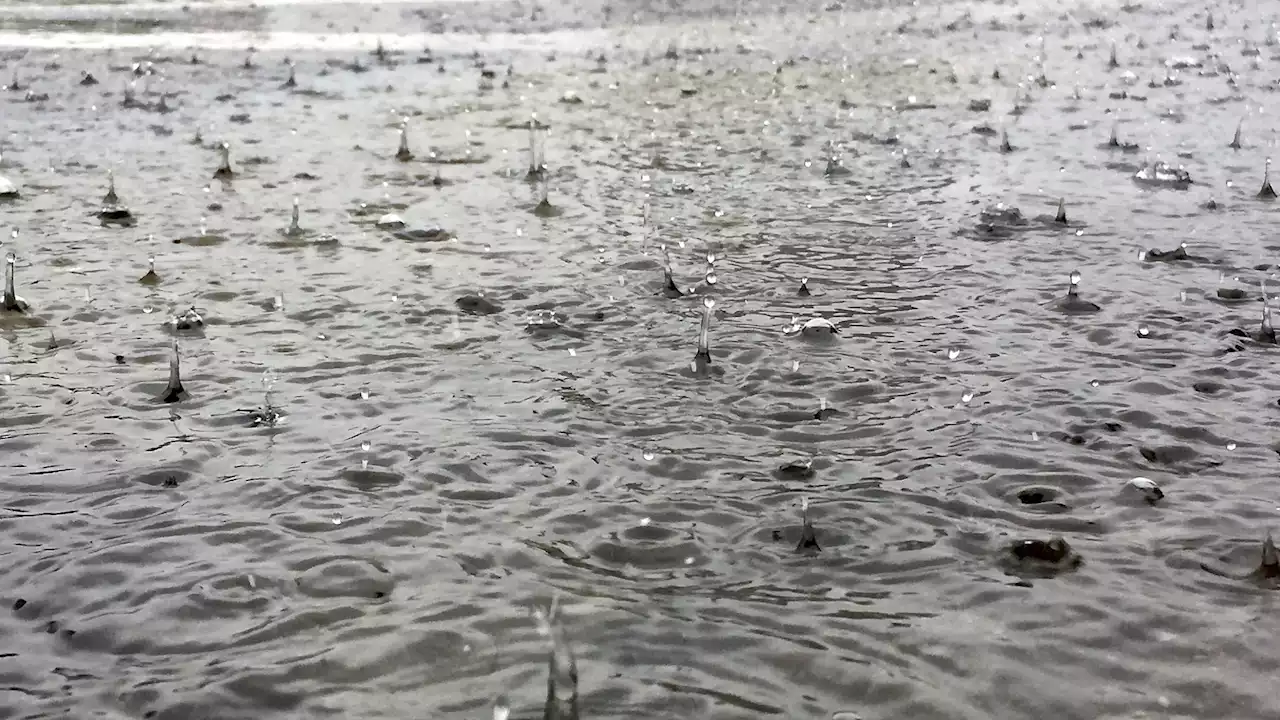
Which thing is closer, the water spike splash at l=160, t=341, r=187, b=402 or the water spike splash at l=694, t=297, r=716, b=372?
the water spike splash at l=160, t=341, r=187, b=402

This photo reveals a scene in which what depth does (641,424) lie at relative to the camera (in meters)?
5.62

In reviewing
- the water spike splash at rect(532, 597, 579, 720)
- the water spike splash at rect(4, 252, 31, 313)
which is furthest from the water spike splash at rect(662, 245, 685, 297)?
the water spike splash at rect(4, 252, 31, 313)

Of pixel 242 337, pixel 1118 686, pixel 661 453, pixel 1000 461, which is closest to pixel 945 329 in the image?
pixel 1000 461

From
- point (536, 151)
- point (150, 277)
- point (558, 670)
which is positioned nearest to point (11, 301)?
point (150, 277)

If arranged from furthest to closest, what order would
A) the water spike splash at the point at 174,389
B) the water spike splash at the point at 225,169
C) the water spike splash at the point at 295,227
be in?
the water spike splash at the point at 225,169 < the water spike splash at the point at 295,227 < the water spike splash at the point at 174,389

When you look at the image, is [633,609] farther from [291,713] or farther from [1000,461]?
[1000,461]

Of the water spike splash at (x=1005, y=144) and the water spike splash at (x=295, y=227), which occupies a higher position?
the water spike splash at (x=1005, y=144)

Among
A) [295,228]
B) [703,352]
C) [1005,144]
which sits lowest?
[703,352]

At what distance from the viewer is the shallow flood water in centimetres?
370

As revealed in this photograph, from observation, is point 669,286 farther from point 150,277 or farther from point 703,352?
point 150,277

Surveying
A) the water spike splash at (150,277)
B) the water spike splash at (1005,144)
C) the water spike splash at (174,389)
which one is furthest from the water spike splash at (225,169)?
the water spike splash at (1005,144)

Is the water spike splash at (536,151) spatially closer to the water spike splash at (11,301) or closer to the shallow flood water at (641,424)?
the shallow flood water at (641,424)

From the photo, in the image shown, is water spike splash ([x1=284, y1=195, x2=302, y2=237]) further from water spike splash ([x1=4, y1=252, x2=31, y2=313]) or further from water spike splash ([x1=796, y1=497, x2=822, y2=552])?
water spike splash ([x1=796, y1=497, x2=822, y2=552])

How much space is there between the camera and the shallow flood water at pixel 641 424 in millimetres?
3695
